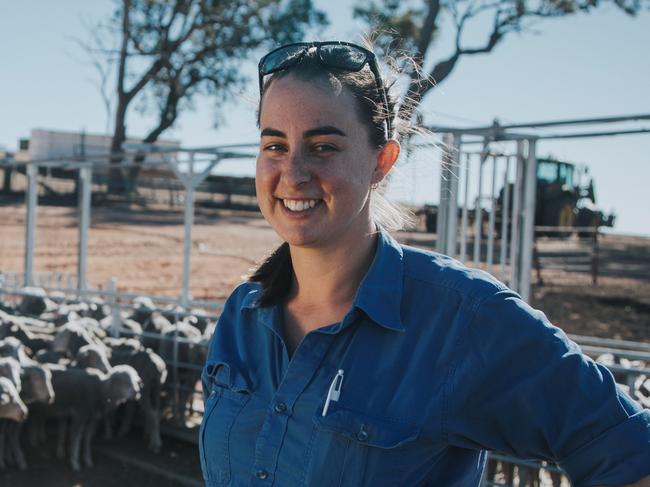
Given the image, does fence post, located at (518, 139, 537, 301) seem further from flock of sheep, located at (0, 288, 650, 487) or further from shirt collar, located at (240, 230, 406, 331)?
shirt collar, located at (240, 230, 406, 331)

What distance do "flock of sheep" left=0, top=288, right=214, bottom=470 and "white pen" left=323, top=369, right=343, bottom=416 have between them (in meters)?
5.54

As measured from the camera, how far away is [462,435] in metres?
1.42

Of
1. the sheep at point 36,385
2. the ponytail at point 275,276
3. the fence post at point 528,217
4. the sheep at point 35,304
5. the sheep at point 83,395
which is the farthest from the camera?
the sheep at point 35,304

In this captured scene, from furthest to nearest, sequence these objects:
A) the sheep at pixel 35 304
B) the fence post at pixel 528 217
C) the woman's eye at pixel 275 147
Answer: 1. the sheep at pixel 35 304
2. the fence post at pixel 528 217
3. the woman's eye at pixel 275 147

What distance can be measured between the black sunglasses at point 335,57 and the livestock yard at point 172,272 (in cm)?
546

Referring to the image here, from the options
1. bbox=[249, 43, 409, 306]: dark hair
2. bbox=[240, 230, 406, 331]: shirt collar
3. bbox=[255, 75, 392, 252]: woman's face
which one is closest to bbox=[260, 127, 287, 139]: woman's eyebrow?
bbox=[255, 75, 392, 252]: woman's face

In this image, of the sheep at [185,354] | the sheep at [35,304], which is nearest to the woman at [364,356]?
the sheep at [185,354]

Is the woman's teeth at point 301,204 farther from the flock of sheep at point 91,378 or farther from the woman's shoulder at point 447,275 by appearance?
the flock of sheep at point 91,378

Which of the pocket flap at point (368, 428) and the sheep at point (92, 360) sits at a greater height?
the pocket flap at point (368, 428)

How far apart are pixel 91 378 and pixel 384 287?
612 centimetres

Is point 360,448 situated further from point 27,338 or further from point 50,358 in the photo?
point 27,338

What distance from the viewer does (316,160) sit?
5.26 feet

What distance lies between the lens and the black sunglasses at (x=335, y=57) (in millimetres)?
1633

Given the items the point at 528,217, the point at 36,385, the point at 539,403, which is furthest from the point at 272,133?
the point at 36,385
